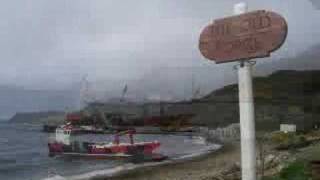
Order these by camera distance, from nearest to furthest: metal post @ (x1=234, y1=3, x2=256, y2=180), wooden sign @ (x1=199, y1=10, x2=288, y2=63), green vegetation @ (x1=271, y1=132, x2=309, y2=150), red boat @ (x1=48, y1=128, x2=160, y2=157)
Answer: wooden sign @ (x1=199, y1=10, x2=288, y2=63) < metal post @ (x1=234, y1=3, x2=256, y2=180) < green vegetation @ (x1=271, y1=132, x2=309, y2=150) < red boat @ (x1=48, y1=128, x2=160, y2=157)

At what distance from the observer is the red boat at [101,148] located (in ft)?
173

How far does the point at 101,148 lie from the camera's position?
5506cm

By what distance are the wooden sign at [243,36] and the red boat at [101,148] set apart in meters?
42.5

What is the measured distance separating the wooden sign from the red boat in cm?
4254

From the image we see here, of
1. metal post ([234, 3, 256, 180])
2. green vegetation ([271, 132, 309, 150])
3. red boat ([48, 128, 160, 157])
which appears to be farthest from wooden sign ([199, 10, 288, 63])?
red boat ([48, 128, 160, 157])

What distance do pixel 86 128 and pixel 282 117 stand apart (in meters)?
68.0

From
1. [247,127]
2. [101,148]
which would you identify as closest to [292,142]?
[101,148]

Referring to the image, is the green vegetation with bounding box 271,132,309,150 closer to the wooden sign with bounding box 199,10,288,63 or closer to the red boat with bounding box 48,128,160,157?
the red boat with bounding box 48,128,160,157

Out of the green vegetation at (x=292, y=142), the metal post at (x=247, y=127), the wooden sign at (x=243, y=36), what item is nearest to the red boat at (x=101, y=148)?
the green vegetation at (x=292, y=142)

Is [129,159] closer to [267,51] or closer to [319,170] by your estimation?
[319,170]

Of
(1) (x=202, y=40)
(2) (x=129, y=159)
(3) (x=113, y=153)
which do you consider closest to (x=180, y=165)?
(2) (x=129, y=159)

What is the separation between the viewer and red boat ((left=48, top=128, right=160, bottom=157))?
5259 centimetres

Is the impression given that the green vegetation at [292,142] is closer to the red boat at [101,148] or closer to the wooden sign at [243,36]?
the red boat at [101,148]

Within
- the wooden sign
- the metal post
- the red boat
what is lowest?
the red boat
